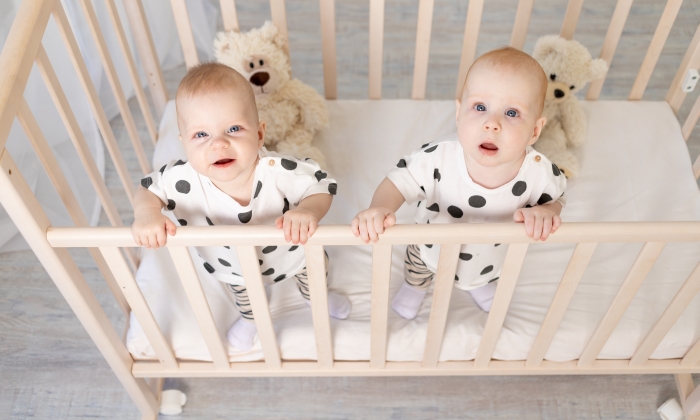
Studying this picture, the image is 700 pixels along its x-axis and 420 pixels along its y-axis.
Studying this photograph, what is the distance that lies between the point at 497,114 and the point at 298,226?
346 mm

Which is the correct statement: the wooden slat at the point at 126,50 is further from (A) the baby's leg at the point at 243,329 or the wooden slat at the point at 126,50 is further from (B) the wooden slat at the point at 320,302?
(B) the wooden slat at the point at 320,302

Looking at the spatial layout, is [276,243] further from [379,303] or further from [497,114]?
[497,114]

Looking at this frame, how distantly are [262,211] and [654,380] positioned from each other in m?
1.05

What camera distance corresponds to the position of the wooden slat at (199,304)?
3.04ft

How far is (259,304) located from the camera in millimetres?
1024

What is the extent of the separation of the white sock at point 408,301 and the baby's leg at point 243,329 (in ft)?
0.94

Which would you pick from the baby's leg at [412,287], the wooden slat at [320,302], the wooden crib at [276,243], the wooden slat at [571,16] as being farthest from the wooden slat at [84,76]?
the wooden slat at [571,16]

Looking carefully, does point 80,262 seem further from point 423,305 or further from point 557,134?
point 557,134

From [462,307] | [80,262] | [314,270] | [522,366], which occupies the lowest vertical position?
[80,262]

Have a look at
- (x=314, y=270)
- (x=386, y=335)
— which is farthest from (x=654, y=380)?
(x=314, y=270)

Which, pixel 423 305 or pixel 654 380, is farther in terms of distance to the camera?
pixel 654 380

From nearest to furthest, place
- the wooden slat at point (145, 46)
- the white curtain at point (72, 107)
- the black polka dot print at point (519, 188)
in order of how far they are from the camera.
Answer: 1. the black polka dot print at point (519, 188)
2. the wooden slat at point (145, 46)
3. the white curtain at point (72, 107)

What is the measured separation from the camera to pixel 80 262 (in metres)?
1.66

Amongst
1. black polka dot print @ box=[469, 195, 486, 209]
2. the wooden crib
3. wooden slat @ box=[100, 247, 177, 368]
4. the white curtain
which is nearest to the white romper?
black polka dot print @ box=[469, 195, 486, 209]
